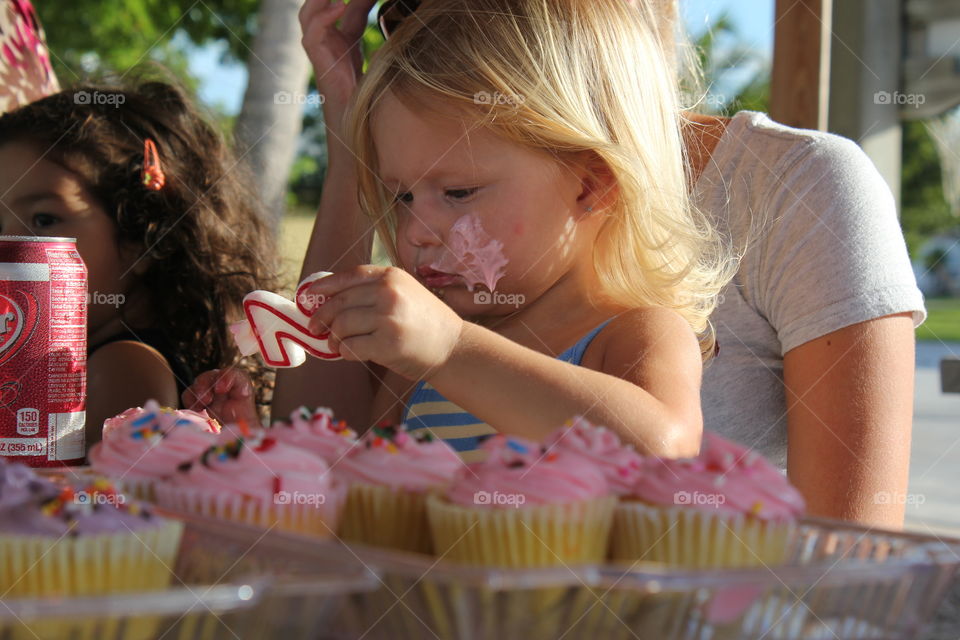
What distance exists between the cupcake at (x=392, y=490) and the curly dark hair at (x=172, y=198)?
127cm

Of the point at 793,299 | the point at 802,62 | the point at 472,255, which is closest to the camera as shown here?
the point at 472,255

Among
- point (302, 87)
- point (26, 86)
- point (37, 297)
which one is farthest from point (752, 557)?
point (302, 87)

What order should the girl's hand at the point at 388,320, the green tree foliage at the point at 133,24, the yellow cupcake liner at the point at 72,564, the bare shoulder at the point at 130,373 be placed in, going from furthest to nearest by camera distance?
the green tree foliage at the point at 133,24
the bare shoulder at the point at 130,373
the girl's hand at the point at 388,320
the yellow cupcake liner at the point at 72,564

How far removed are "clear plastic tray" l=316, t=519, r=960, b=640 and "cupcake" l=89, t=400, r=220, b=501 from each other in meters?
0.32

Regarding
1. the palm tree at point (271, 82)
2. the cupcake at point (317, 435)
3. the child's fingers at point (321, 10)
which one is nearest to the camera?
the cupcake at point (317, 435)

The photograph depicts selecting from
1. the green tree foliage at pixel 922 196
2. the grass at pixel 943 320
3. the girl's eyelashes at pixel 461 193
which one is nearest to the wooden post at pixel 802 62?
the girl's eyelashes at pixel 461 193

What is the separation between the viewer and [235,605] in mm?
603

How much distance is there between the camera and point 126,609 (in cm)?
56

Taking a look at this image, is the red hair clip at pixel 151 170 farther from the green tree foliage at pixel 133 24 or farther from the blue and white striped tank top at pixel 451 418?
the green tree foliage at pixel 133 24

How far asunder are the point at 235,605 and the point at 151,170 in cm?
176

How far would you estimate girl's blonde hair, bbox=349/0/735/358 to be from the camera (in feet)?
5.49

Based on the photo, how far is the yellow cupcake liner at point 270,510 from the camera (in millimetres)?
915

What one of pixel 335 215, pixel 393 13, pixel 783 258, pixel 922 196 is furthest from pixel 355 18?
pixel 922 196

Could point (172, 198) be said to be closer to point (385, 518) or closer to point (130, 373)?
point (130, 373)
